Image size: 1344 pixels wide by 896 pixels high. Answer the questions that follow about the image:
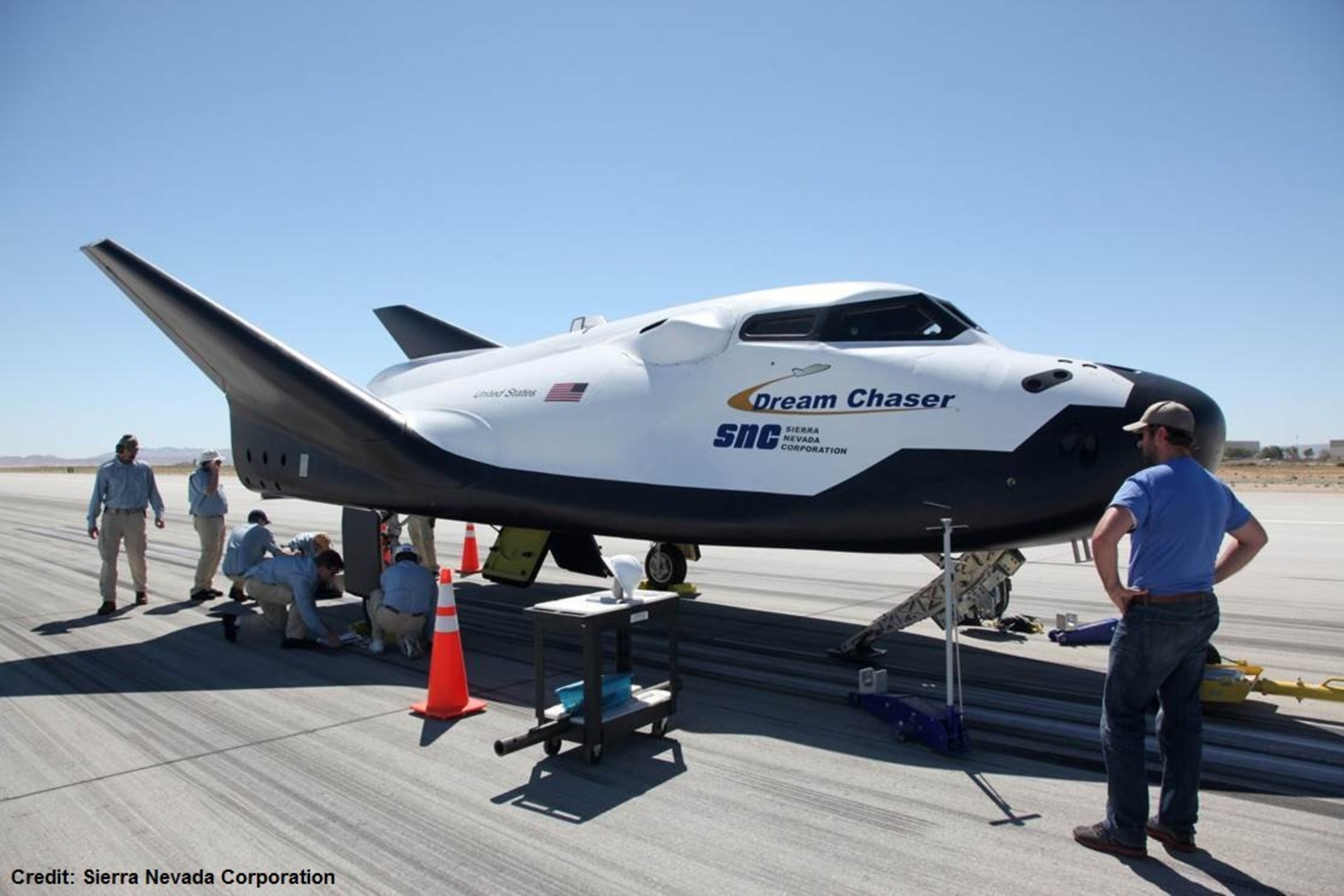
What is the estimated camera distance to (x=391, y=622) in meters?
8.52

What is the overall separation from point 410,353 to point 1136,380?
11.9 meters

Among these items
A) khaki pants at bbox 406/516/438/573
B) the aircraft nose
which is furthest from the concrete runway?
khaki pants at bbox 406/516/438/573

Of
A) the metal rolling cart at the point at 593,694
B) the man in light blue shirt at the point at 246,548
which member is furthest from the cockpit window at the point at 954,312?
the man in light blue shirt at the point at 246,548

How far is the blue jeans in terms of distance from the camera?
4.11 meters

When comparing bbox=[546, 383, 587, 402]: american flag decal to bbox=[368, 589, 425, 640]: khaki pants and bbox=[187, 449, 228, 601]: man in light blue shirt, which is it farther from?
bbox=[187, 449, 228, 601]: man in light blue shirt

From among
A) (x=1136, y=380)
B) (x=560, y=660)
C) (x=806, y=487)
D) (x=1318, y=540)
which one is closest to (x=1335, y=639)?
(x=1136, y=380)

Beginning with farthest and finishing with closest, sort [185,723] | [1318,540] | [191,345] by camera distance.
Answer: [1318,540] → [191,345] → [185,723]

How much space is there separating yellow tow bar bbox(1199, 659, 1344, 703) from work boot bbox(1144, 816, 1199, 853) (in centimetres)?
240

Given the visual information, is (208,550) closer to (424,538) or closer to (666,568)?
(424,538)

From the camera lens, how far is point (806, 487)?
293 inches

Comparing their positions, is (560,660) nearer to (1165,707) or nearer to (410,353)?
(1165,707)

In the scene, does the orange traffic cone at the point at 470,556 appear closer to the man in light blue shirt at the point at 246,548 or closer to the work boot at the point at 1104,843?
the man in light blue shirt at the point at 246,548

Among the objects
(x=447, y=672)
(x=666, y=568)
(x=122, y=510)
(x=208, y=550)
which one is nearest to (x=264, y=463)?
(x=208, y=550)

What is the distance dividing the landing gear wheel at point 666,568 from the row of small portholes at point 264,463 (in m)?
5.47
